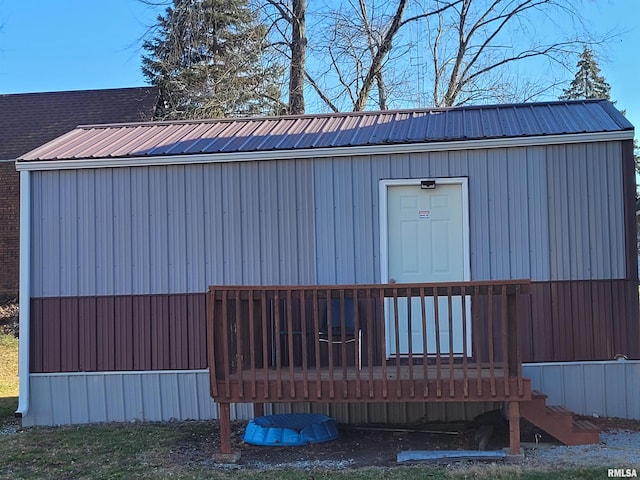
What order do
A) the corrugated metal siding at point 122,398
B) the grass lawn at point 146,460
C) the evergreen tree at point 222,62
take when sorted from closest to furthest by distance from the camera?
the grass lawn at point 146,460 → the corrugated metal siding at point 122,398 → the evergreen tree at point 222,62

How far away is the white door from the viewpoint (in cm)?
680

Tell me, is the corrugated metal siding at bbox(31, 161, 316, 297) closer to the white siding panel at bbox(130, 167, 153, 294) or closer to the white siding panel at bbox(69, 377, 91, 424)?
the white siding panel at bbox(130, 167, 153, 294)

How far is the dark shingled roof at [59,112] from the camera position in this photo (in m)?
17.5

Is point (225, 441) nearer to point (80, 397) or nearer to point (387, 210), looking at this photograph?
point (80, 397)

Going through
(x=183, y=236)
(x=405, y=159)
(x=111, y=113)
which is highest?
(x=111, y=113)

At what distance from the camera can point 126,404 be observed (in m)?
7.15

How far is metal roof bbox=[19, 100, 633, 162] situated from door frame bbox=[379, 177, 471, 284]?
0.39 metres

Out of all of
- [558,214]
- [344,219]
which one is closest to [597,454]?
[558,214]

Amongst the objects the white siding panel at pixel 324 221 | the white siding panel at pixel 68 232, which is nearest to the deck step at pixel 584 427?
the white siding panel at pixel 324 221

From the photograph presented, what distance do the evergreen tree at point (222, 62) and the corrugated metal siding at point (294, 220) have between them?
401 inches

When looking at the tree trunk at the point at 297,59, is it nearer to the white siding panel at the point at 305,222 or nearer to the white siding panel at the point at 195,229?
the white siding panel at the point at 195,229

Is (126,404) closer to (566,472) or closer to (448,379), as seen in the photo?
(448,379)

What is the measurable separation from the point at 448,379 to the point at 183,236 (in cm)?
318

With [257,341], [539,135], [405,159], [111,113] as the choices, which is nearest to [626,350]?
Answer: [539,135]
